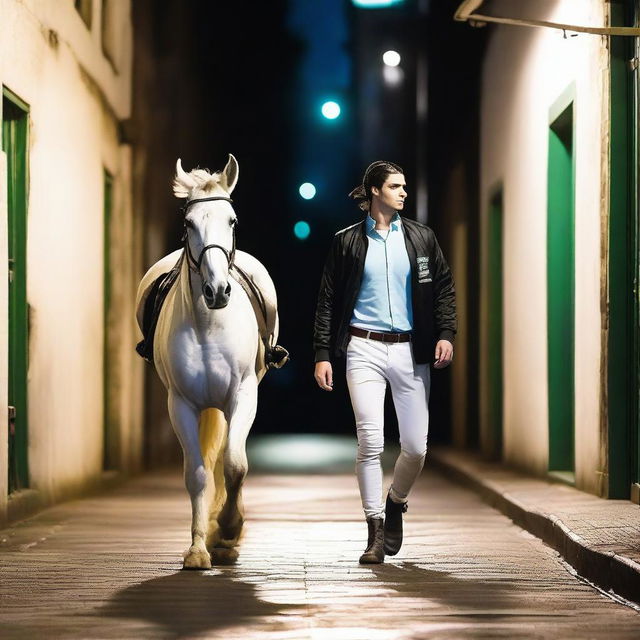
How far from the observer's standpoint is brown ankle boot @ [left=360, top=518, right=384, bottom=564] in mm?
7910

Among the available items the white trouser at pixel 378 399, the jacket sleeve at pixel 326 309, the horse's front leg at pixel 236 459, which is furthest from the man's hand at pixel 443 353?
the horse's front leg at pixel 236 459

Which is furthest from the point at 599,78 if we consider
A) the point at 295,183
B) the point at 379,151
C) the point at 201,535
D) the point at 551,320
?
the point at 295,183

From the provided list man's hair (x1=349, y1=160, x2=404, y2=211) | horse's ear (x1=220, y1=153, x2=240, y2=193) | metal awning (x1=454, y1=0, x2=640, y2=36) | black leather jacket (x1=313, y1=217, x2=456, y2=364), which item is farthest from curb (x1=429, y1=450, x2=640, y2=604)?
metal awning (x1=454, y1=0, x2=640, y2=36)

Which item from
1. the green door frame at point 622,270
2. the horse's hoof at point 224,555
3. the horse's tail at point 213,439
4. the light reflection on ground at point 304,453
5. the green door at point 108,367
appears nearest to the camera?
the horse's hoof at point 224,555

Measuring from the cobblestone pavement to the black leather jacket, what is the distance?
126 centimetres

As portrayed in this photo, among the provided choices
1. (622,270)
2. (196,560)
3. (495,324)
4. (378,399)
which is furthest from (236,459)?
(495,324)

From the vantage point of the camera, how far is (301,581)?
7211 millimetres

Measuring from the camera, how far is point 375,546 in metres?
7.93

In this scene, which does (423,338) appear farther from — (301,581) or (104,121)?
(104,121)

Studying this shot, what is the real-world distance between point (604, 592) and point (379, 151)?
76.5 ft

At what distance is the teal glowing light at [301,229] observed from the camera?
33562 mm

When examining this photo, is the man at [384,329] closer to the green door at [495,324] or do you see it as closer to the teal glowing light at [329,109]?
the green door at [495,324]

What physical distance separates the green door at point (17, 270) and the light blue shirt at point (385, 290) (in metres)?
3.80

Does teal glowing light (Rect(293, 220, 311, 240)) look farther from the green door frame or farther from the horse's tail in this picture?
the horse's tail
